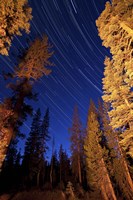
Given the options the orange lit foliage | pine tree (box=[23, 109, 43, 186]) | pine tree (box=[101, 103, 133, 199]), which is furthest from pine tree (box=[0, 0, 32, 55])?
pine tree (box=[23, 109, 43, 186])

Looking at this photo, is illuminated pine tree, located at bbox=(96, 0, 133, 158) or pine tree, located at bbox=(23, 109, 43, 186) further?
pine tree, located at bbox=(23, 109, 43, 186)

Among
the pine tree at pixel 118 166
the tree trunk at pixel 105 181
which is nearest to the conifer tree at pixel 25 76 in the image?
the tree trunk at pixel 105 181

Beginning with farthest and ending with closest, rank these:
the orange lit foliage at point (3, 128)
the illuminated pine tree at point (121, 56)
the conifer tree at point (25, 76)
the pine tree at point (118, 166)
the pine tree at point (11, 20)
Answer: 1. the pine tree at point (118, 166)
2. the conifer tree at point (25, 76)
3. the orange lit foliage at point (3, 128)
4. the illuminated pine tree at point (121, 56)
5. the pine tree at point (11, 20)

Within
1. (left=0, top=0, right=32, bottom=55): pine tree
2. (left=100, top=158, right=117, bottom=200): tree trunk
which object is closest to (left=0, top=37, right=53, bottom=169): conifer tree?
(left=0, top=0, right=32, bottom=55): pine tree

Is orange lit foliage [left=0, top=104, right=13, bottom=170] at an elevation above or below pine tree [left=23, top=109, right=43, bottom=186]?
below

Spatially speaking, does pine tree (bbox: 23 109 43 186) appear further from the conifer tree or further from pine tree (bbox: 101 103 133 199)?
the conifer tree

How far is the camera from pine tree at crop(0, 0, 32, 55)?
25.8ft

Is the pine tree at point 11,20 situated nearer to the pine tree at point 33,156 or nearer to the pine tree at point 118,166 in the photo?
the pine tree at point 118,166

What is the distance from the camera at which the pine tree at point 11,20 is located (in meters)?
7.87

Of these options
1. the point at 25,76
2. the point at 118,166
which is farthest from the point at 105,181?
the point at 25,76

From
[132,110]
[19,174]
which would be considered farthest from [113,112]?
[19,174]

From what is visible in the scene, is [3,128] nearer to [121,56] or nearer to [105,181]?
[121,56]

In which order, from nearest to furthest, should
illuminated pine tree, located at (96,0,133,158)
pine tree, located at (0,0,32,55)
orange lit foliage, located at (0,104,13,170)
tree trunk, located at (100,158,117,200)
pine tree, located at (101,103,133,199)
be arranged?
pine tree, located at (0,0,32,55) → illuminated pine tree, located at (96,0,133,158) → orange lit foliage, located at (0,104,13,170) → tree trunk, located at (100,158,117,200) → pine tree, located at (101,103,133,199)

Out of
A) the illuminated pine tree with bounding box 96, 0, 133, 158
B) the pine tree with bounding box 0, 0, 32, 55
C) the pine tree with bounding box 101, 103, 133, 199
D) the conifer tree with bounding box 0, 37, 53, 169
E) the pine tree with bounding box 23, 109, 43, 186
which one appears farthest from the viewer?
the pine tree with bounding box 23, 109, 43, 186
